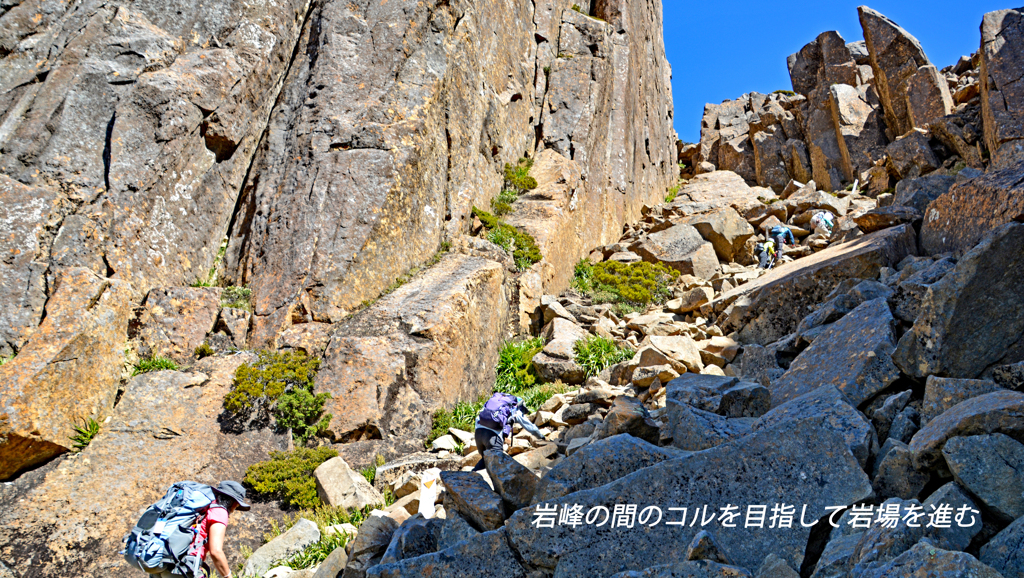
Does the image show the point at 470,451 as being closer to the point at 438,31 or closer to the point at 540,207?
the point at 540,207

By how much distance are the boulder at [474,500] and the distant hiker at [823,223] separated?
691 inches

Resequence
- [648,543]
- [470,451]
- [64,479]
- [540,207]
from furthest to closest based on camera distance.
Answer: [540,207] → [470,451] → [64,479] → [648,543]

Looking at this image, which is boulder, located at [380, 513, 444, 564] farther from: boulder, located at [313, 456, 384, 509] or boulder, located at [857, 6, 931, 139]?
boulder, located at [857, 6, 931, 139]

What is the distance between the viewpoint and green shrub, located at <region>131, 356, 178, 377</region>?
33.6ft

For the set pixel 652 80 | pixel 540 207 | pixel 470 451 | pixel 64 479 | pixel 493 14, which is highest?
pixel 652 80

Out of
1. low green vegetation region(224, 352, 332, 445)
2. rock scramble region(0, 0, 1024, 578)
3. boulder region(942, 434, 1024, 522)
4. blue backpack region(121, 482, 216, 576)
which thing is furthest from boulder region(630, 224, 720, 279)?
blue backpack region(121, 482, 216, 576)

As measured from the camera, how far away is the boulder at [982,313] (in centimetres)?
584

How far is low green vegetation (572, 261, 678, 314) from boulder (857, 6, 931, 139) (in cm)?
1621

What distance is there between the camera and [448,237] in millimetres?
14695

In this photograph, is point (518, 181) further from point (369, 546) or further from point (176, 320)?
point (369, 546)

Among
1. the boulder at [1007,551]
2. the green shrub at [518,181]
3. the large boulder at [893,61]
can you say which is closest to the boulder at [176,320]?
the green shrub at [518,181]

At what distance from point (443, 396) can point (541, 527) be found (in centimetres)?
617

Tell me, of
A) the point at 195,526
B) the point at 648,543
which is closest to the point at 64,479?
the point at 195,526

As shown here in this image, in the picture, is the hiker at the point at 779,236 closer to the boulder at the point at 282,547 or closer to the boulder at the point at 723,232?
the boulder at the point at 723,232
